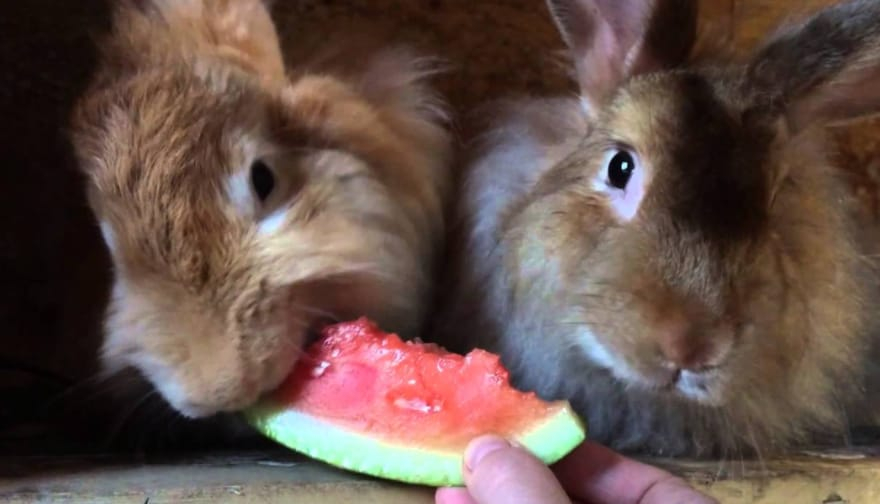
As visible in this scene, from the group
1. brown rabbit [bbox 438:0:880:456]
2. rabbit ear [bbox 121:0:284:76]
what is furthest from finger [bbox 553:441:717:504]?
rabbit ear [bbox 121:0:284:76]

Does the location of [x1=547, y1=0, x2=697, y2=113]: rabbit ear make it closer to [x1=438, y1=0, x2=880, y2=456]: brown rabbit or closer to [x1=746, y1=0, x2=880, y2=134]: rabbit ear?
[x1=438, y1=0, x2=880, y2=456]: brown rabbit

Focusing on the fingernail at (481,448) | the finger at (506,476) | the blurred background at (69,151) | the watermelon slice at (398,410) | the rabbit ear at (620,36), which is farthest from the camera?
the blurred background at (69,151)

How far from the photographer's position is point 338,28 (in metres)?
2.20

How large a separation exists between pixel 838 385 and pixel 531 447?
30.1 inches

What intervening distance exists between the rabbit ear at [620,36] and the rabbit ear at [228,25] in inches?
20.1

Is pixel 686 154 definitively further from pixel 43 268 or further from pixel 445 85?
pixel 43 268

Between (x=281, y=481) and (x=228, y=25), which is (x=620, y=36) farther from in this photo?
(x=281, y=481)

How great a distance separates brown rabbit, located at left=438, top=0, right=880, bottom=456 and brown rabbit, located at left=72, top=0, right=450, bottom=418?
0.67ft

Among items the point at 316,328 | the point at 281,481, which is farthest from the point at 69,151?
the point at 281,481

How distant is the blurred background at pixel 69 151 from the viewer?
67.0 inches

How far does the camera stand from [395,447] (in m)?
1.33

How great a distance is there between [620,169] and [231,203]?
60 cm

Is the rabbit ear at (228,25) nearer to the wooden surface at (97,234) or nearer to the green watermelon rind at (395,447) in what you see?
the wooden surface at (97,234)

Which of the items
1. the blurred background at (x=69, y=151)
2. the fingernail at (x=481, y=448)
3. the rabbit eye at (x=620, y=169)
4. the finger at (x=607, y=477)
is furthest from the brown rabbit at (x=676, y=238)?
the blurred background at (x=69, y=151)
